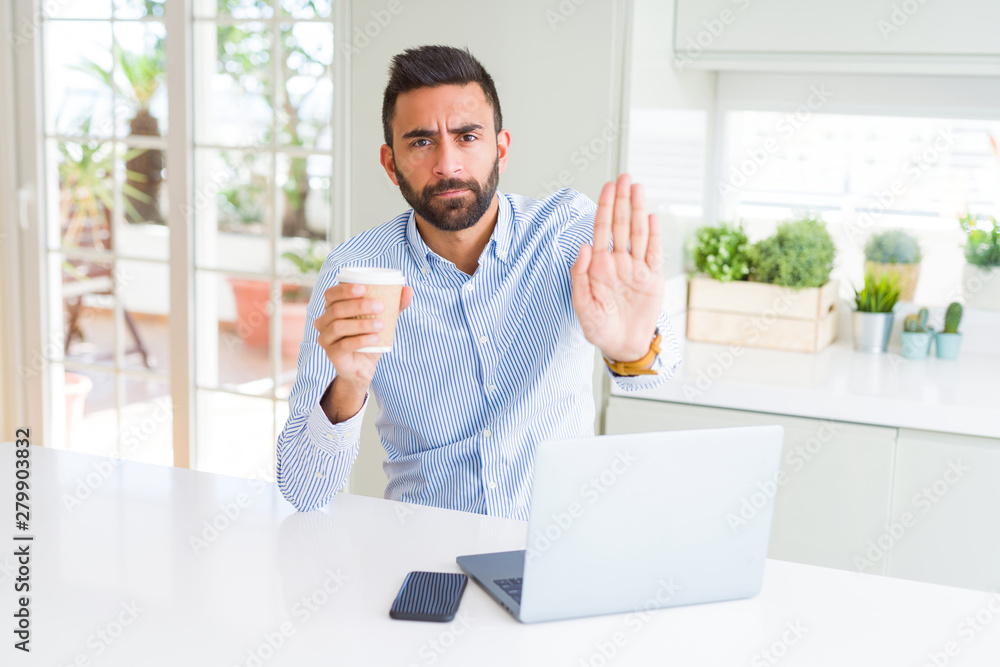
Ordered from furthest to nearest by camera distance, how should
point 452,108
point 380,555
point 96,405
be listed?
point 96,405 < point 452,108 < point 380,555

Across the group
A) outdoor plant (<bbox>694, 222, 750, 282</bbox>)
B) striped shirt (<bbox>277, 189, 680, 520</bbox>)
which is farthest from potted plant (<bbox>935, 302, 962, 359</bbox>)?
striped shirt (<bbox>277, 189, 680, 520</bbox>)

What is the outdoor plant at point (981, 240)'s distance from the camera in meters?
2.67

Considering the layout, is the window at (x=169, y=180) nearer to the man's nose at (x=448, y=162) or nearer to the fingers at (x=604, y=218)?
the man's nose at (x=448, y=162)

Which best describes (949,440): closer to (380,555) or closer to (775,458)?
(775,458)

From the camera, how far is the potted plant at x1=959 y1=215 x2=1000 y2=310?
267cm

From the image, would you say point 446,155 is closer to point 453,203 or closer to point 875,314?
point 453,203

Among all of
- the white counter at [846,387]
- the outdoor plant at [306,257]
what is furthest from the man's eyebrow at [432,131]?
the outdoor plant at [306,257]

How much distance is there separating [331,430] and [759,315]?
1551mm

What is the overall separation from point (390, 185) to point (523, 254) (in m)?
0.98

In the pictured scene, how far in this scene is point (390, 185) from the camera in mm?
2551

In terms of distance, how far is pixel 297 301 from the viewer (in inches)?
256

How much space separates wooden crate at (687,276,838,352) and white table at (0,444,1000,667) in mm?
1444

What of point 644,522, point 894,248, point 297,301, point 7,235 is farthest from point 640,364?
point 297,301

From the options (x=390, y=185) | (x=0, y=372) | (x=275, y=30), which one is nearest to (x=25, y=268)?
(x=0, y=372)
